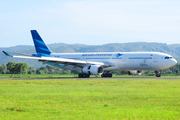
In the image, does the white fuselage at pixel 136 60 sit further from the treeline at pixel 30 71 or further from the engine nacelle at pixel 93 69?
the treeline at pixel 30 71

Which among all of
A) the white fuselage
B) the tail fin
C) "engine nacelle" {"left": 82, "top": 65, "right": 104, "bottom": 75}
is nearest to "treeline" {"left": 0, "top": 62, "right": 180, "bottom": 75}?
the tail fin

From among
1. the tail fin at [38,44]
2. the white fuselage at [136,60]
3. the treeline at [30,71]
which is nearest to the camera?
the white fuselage at [136,60]

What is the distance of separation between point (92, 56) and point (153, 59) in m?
12.4

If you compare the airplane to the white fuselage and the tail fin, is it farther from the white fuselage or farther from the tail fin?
the tail fin

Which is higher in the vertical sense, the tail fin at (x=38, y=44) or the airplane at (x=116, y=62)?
the tail fin at (x=38, y=44)

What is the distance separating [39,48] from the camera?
59.8m

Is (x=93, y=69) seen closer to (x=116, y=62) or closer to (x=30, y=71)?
(x=116, y=62)

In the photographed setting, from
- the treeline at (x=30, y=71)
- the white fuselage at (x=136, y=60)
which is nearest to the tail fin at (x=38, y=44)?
the white fuselage at (x=136, y=60)

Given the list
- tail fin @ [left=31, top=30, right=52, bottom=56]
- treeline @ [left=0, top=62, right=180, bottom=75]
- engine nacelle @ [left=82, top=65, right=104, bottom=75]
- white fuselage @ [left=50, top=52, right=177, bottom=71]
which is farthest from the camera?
treeline @ [left=0, top=62, right=180, bottom=75]

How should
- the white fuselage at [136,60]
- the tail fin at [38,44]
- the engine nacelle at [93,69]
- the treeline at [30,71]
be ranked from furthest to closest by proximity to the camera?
the treeline at [30,71] < the tail fin at [38,44] < the engine nacelle at [93,69] < the white fuselage at [136,60]

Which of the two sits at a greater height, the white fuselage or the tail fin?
the tail fin

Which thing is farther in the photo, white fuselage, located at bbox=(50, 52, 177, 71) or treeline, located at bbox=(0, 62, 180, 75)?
treeline, located at bbox=(0, 62, 180, 75)

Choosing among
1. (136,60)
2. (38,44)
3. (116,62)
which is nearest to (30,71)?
(38,44)

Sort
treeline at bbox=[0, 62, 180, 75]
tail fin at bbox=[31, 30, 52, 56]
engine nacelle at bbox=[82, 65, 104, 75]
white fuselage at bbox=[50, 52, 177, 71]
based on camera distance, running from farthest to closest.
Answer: treeline at bbox=[0, 62, 180, 75], tail fin at bbox=[31, 30, 52, 56], engine nacelle at bbox=[82, 65, 104, 75], white fuselage at bbox=[50, 52, 177, 71]
